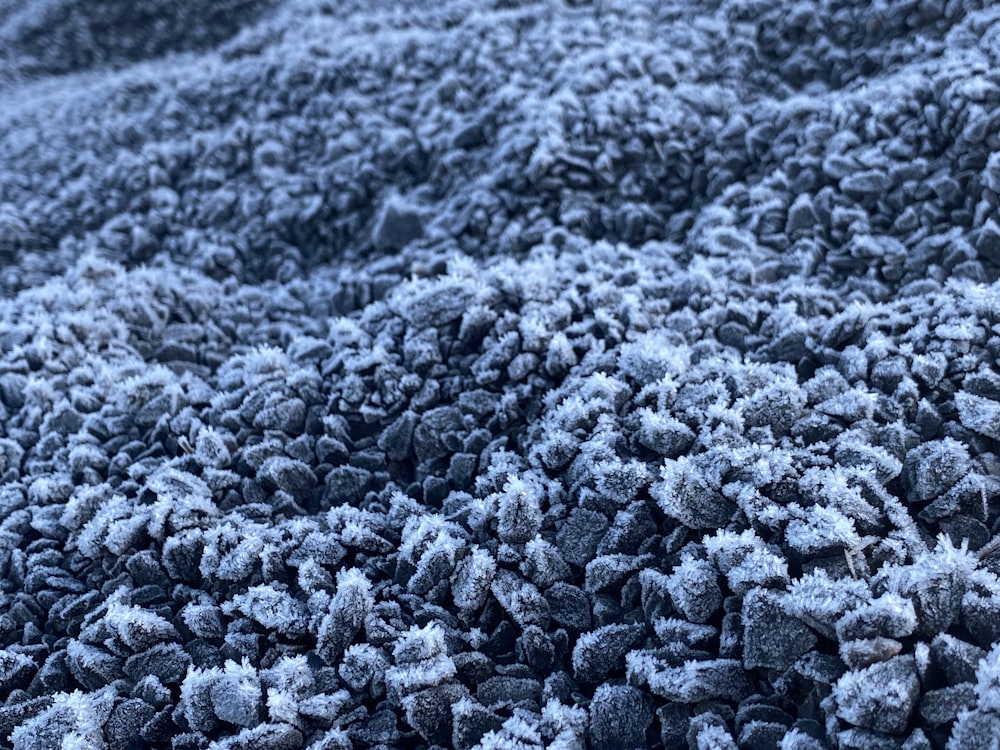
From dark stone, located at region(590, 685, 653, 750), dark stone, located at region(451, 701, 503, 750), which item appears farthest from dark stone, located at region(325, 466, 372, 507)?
dark stone, located at region(590, 685, 653, 750)

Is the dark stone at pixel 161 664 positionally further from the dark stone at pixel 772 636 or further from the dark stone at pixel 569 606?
the dark stone at pixel 772 636

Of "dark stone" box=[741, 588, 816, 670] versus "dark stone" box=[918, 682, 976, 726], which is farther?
"dark stone" box=[741, 588, 816, 670]

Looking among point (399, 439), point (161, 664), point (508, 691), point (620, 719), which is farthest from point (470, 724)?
point (399, 439)

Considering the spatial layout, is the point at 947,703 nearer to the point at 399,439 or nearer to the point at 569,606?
the point at 569,606

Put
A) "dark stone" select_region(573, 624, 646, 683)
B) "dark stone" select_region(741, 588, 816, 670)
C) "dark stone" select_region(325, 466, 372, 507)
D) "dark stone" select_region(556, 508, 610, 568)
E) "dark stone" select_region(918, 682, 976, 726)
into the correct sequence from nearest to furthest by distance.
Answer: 1. "dark stone" select_region(918, 682, 976, 726)
2. "dark stone" select_region(741, 588, 816, 670)
3. "dark stone" select_region(573, 624, 646, 683)
4. "dark stone" select_region(556, 508, 610, 568)
5. "dark stone" select_region(325, 466, 372, 507)

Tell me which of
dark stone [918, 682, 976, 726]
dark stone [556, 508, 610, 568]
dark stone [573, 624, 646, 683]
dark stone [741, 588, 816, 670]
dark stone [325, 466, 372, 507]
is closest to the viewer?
dark stone [918, 682, 976, 726]

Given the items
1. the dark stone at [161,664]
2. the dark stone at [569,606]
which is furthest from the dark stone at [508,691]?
the dark stone at [161,664]

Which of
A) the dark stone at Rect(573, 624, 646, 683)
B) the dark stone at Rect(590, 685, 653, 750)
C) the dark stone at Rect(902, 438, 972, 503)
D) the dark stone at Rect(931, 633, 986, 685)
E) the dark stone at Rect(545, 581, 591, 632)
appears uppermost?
the dark stone at Rect(902, 438, 972, 503)

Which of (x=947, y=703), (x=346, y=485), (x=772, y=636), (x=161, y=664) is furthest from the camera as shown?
(x=346, y=485)

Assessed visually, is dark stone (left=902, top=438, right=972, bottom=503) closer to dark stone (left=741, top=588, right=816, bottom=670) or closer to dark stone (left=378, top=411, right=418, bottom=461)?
dark stone (left=741, top=588, right=816, bottom=670)
